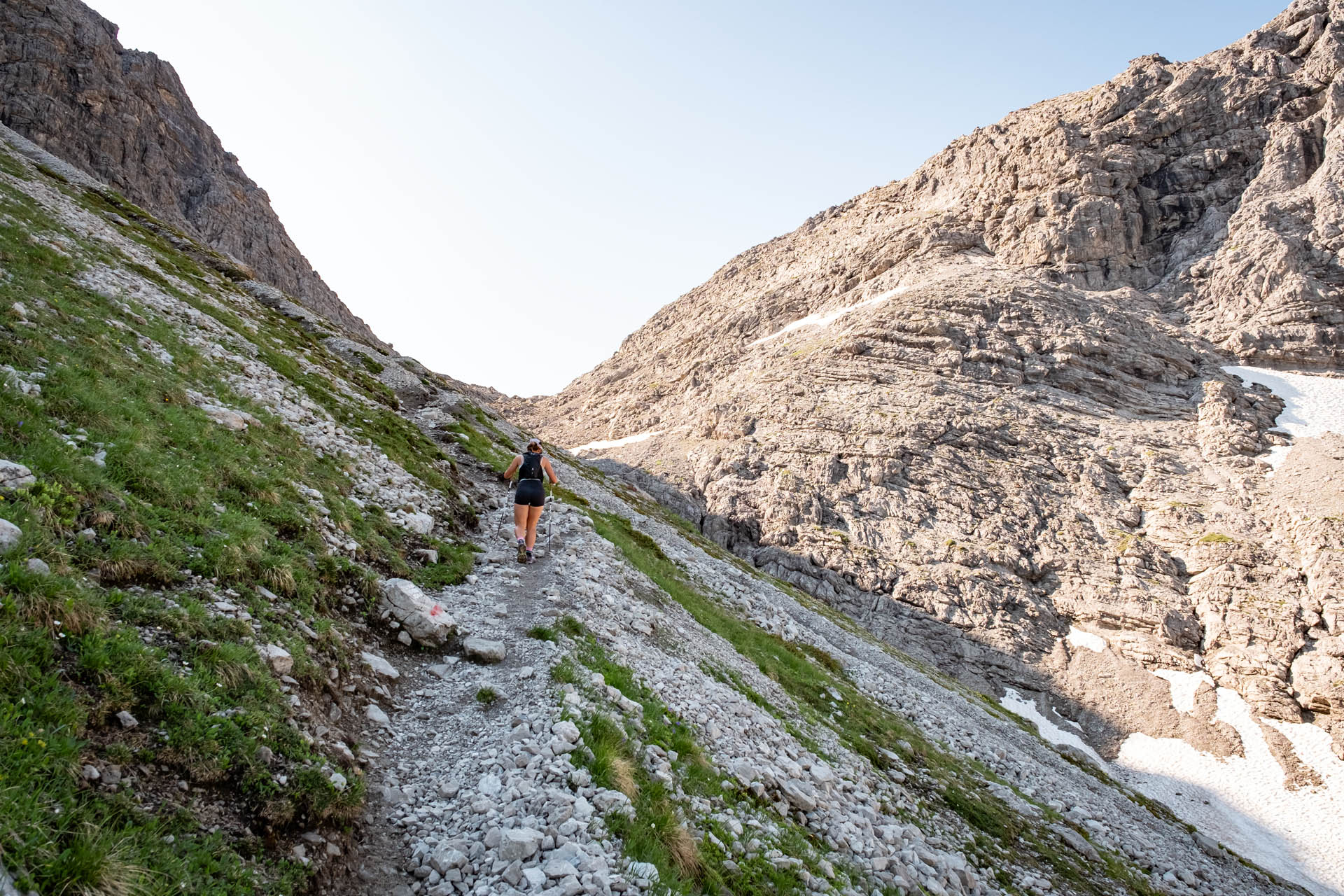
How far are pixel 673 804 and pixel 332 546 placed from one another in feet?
28.7

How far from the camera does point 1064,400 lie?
273 feet

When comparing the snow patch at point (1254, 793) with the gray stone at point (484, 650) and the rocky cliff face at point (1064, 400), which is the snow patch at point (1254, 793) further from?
the gray stone at point (484, 650)

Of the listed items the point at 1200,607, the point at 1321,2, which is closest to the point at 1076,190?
the point at 1321,2

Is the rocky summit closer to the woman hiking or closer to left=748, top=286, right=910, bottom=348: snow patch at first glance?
left=748, top=286, right=910, bottom=348: snow patch

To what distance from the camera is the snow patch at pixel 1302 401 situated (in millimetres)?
75688

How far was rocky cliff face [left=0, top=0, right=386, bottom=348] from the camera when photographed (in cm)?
7506

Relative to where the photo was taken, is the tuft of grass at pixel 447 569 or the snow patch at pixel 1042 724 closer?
the tuft of grass at pixel 447 569

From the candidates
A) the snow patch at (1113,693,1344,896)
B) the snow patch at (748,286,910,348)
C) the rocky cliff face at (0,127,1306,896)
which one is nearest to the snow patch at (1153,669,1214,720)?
the snow patch at (1113,693,1344,896)

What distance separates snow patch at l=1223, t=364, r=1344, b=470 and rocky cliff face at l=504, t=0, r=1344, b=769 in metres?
2.44

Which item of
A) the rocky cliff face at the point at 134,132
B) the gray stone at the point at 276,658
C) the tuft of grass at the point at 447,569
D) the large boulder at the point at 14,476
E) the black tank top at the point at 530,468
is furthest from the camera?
the rocky cliff face at the point at 134,132

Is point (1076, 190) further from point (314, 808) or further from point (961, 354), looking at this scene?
point (314, 808)

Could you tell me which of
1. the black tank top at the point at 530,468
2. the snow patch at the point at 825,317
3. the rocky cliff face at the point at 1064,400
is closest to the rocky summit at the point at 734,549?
the rocky cliff face at the point at 1064,400

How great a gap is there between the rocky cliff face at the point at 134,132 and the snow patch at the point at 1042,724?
74.5m

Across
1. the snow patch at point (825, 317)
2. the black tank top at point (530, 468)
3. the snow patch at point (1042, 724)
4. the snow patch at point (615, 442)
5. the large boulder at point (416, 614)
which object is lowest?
the snow patch at point (1042, 724)
